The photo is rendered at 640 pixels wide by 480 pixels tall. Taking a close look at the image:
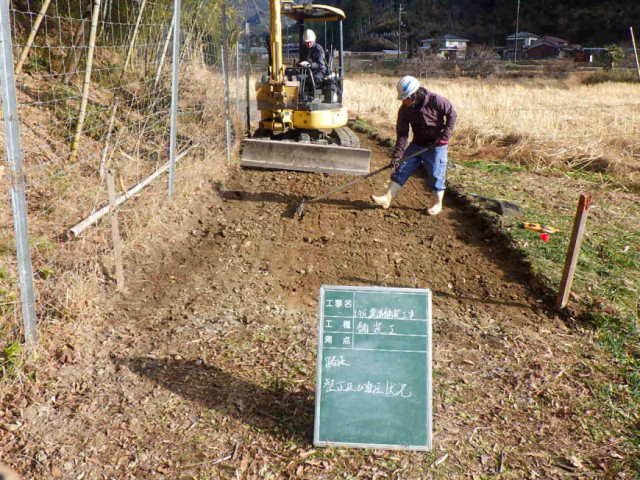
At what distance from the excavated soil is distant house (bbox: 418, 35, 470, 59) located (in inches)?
2366

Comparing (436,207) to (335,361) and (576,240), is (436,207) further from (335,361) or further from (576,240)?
(335,361)

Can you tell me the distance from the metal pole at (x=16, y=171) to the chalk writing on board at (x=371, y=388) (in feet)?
6.41

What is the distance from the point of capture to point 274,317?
14.4ft

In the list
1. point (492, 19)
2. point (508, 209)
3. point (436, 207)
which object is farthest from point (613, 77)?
point (492, 19)

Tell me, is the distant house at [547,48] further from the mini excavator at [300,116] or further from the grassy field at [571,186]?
the mini excavator at [300,116]

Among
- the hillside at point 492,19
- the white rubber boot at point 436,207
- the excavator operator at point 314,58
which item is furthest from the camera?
the hillside at point 492,19

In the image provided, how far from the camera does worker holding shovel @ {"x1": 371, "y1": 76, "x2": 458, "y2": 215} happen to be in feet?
20.7

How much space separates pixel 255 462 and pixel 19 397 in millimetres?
1497

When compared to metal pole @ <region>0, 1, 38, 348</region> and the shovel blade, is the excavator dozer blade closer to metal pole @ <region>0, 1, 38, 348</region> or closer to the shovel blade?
the shovel blade

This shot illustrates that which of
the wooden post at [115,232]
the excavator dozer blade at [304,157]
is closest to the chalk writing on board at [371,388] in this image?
the wooden post at [115,232]

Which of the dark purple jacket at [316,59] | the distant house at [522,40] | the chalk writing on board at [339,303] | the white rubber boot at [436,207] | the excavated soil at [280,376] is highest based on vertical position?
the distant house at [522,40]

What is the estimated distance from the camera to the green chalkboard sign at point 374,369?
9.60ft

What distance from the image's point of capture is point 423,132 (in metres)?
6.55

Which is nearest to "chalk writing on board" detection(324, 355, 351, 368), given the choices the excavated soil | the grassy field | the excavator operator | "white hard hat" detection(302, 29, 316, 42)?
the excavated soil
